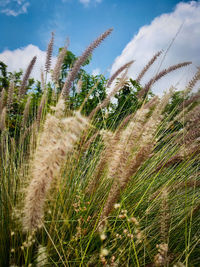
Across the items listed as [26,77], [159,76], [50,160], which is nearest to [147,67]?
[159,76]

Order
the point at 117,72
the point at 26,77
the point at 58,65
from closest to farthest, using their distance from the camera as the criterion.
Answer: the point at 58,65 < the point at 26,77 < the point at 117,72

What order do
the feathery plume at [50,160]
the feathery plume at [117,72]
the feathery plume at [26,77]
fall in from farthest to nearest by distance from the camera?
the feathery plume at [117,72]
the feathery plume at [26,77]
the feathery plume at [50,160]

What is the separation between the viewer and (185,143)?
139cm

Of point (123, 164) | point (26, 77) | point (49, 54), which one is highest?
point (49, 54)

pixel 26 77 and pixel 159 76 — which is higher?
pixel 159 76

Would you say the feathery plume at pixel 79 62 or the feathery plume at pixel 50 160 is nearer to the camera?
the feathery plume at pixel 50 160

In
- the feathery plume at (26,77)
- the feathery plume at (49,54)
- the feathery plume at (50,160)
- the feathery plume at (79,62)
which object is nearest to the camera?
the feathery plume at (50,160)

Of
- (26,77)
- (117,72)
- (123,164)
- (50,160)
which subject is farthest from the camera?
(117,72)

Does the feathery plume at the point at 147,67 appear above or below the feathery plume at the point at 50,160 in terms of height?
above

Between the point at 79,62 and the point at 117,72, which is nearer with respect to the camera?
the point at 79,62

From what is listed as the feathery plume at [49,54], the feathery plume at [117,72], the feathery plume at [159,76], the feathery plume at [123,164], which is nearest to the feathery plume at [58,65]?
the feathery plume at [49,54]

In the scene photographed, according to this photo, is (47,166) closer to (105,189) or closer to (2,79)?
(105,189)

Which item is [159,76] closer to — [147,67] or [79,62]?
[147,67]

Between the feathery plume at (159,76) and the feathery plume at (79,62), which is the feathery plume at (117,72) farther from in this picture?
the feathery plume at (79,62)
